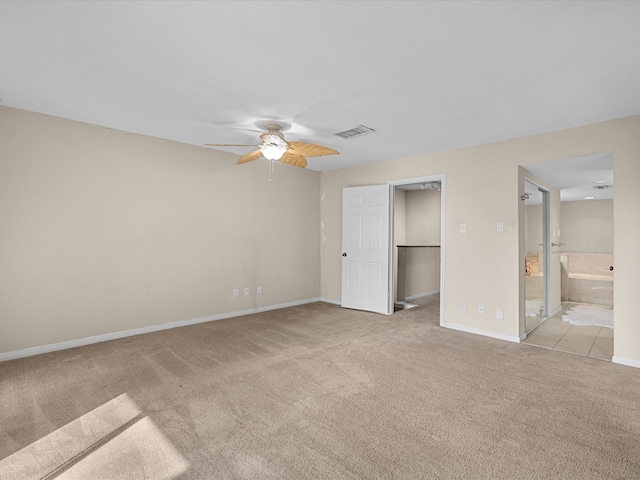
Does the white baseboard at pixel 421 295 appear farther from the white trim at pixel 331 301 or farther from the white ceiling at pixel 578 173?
the white ceiling at pixel 578 173

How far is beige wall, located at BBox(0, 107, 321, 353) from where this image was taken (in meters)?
3.20

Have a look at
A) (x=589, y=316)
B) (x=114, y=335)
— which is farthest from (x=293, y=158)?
(x=589, y=316)

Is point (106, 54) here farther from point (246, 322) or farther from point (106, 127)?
point (246, 322)

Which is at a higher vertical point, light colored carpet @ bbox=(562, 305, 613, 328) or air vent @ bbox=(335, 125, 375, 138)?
air vent @ bbox=(335, 125, 375, 138)

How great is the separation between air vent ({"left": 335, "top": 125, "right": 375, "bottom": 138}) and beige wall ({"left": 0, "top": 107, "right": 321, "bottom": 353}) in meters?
1.79

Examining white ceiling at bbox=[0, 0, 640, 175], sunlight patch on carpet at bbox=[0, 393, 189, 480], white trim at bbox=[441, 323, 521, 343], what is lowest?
sunlight patch on carpet at bbox=[0, 393, 189, 480]

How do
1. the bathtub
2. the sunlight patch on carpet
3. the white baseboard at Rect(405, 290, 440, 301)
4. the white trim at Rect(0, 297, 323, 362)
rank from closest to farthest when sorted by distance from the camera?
the sunlight patch on carpet < the white trim at Rect(0, 297, 323, 362) < the bathtub < the white baseboard at Rect(405, 290, 440, 301)

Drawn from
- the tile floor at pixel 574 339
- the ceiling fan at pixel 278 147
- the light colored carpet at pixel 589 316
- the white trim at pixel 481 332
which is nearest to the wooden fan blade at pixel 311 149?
the ceiling fan at pixel 278 147

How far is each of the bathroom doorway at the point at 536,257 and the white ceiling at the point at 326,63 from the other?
1848 millimetres

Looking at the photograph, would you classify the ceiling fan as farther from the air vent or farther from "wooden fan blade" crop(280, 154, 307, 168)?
the air vent

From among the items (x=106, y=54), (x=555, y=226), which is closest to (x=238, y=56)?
(x=106, y=54)

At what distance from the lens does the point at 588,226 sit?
718 cm

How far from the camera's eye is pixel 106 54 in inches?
86.4

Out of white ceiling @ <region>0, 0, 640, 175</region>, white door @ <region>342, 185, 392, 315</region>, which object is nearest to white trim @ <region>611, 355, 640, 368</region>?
white ceiling @ <region>0, 0, 640, 175</region>
